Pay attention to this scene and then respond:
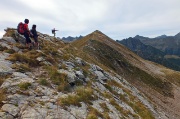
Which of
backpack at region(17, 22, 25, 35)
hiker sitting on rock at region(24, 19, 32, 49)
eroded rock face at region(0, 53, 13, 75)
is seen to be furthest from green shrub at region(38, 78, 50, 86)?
backpack at region(17, 22, 25, 35)

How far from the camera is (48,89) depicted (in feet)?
67.0

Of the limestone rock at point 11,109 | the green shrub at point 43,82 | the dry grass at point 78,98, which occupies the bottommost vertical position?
the dry grass at point 78,98

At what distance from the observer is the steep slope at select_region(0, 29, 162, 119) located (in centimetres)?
1694

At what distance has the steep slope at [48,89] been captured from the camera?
1694 centimetres

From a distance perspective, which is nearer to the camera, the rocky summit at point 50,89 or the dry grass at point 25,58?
the rocky summit at point 50,89

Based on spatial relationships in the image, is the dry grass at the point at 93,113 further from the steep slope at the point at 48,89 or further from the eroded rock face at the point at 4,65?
the eroded rock face at the point at 4,65

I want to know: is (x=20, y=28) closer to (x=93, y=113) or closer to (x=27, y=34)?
(x=27, y=34)

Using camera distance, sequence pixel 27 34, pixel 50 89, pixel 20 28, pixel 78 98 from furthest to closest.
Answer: pixel 27 34
pixel 20 28
pixel 78 98
pixel 50 89

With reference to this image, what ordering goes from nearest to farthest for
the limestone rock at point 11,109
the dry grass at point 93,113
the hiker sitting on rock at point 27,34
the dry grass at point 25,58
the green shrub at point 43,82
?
the limestone rock at point 11,109 < the dry grass at point 93,113 < the green shrub at point 43,82 < the dry grass at point 25,58 < the hiker sitting on rock at point 27,34

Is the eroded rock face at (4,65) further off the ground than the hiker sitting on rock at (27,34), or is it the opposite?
the hiker sitting on rock at (27,34)

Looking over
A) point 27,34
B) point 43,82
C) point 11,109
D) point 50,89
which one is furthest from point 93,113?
point 27,34

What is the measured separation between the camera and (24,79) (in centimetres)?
2059

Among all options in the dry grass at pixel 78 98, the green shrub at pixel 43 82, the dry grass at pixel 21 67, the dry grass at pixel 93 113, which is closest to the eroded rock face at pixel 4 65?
the dry grass at pixel 21 67

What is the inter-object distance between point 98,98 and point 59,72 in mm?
5180
